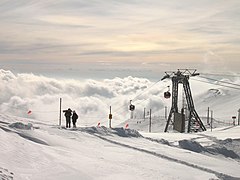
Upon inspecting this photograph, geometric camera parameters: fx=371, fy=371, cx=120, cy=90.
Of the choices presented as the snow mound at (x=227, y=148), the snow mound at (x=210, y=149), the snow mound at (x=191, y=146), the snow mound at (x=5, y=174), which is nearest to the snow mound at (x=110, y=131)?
the snow mound at (x=191, y=146)

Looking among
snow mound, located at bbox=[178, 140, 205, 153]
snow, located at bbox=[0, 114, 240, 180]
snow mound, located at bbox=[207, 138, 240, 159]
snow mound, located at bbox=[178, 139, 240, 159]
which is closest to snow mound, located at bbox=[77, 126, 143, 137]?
snow, located at bbox=[0, 114, 240, 180]

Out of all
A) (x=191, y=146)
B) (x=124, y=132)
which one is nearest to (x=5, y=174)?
(x=124, y=132)

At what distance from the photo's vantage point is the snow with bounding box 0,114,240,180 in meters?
11.3

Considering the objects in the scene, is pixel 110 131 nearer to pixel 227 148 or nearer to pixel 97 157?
pixel 227 148

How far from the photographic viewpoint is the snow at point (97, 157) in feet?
37.1

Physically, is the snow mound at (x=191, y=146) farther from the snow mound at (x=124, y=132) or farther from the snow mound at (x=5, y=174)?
the snow mound at (x=5, y=174)

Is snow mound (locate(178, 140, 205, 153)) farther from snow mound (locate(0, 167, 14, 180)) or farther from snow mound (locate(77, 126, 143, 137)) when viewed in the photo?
snow mound (locate(0, 167, 14, 180))

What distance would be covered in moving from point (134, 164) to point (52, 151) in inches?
132

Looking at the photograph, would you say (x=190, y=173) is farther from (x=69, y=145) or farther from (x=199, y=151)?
(x=199, y=151)

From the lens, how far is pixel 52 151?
14633 millimetres

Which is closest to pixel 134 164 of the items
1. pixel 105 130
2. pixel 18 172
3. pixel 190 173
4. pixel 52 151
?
pixel 190 173

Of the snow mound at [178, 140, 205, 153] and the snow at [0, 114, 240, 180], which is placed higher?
the snow at [0, 114, 240, 180]

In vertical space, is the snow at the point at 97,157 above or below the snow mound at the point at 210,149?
above

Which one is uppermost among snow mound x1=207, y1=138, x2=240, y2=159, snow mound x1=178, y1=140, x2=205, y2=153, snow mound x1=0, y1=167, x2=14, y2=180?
snow mound x1=0, y1=167, x2=14, y2=180
